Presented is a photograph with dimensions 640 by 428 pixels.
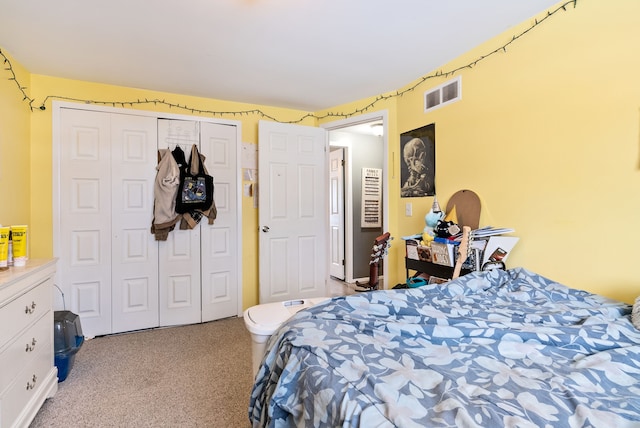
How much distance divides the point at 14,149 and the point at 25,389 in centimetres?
173

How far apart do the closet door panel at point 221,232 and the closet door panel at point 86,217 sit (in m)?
0.81

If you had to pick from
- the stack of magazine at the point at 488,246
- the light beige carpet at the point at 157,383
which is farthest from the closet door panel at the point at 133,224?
the stack of magazine at the point at 488,246

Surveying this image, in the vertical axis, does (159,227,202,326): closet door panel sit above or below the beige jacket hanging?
below

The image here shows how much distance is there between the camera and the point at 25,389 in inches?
58.5

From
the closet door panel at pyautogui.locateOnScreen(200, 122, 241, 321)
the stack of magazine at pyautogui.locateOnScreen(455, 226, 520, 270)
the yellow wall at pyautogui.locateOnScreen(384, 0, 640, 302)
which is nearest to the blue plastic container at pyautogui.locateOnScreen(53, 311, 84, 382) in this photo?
the closet door panel at pyautogui.locateOnScreen(200, 122, 241, 321)

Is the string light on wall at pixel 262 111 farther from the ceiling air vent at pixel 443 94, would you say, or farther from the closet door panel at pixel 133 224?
the closet door panel at pixel 133 224

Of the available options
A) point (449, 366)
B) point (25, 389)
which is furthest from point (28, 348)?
point (449, 366)

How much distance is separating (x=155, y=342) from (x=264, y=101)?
2.47 metres

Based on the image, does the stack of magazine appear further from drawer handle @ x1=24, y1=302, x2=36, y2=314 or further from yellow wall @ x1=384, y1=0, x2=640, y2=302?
drawer handle @ x1=24, y1=302, x2=36, y2=314

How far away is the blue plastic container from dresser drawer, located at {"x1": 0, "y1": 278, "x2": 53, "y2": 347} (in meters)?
0.26

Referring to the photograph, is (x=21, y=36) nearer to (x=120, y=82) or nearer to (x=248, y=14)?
(x=120, y=82)

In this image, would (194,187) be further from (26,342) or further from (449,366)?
(449,366)

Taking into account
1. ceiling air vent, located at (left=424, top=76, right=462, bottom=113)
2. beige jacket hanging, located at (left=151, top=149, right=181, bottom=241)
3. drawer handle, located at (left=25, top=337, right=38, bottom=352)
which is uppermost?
→ ceiling air vent, located at (left=424, top=76, right=462, bottom=113)

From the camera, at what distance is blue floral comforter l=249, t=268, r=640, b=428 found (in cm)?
62
